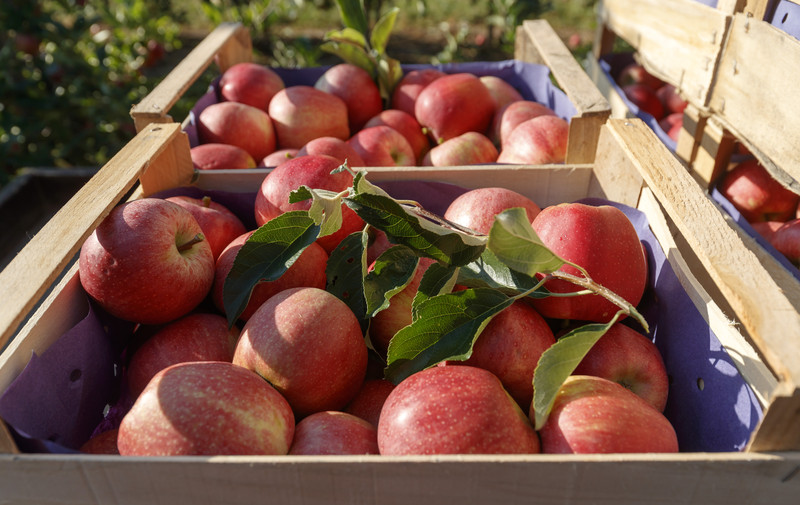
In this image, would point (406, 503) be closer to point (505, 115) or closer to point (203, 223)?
point (203, 223)

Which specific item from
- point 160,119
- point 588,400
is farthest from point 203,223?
point 588,400

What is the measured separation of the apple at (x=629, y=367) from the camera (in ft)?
3.32

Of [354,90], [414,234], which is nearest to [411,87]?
[354,90]

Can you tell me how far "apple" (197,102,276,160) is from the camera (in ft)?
6.18

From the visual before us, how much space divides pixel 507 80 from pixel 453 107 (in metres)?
0.48

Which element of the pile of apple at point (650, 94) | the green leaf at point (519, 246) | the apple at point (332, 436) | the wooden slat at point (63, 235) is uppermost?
the green leaf at point (519, 246)

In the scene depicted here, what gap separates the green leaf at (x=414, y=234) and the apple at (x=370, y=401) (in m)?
0.29

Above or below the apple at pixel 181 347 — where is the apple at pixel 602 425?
above

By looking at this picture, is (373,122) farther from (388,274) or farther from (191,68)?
(388,274)

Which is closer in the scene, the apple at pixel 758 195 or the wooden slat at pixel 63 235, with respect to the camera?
the wooden slat at pixel 63 235

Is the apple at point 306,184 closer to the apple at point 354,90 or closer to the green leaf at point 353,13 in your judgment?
the apple at point 354,90

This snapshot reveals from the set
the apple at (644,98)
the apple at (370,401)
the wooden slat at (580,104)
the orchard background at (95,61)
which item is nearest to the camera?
the apple at (370,401)

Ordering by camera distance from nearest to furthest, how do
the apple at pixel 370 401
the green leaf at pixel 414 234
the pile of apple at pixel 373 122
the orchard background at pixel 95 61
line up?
the green leaf at pixel 414 234
the apple at pixel 370 401
the pile of apple at pixel 373 122
the orchard background at pixel 95 61

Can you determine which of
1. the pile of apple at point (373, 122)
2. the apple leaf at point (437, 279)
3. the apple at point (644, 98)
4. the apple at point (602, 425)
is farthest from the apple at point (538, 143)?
the apple at point (644, 98)
